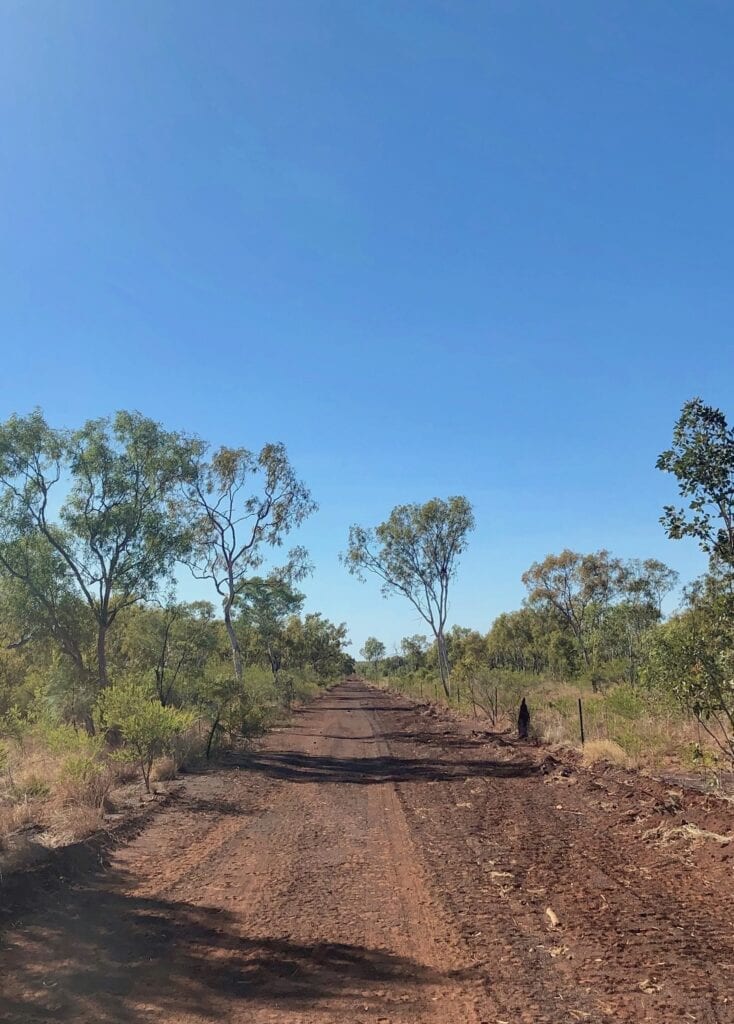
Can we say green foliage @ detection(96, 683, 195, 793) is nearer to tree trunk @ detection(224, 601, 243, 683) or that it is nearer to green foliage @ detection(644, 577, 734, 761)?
green foliage @ detection(644, 577, 734, 761)

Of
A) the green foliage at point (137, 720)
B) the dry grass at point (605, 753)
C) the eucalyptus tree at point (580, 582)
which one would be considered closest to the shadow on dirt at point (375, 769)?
the dry grass at point (605, 753)

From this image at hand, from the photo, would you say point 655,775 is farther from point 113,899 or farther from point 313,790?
point 113,899

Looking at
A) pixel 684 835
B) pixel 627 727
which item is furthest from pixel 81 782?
pixel 627 727

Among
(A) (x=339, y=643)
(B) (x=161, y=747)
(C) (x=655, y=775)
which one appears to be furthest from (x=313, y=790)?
(A) (x=339, y=643)

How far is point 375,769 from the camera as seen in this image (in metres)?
17.0

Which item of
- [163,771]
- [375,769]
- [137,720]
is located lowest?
[375,769]

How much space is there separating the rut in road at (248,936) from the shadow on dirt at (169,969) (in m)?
0.01

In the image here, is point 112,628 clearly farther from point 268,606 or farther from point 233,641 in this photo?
point 268,606

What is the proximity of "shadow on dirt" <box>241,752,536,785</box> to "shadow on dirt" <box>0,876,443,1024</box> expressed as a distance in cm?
925

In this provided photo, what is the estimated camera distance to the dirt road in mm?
4609

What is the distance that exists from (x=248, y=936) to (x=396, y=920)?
1.34 metres

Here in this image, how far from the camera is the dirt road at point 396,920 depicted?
461cm

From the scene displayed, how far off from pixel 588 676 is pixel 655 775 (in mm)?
19855

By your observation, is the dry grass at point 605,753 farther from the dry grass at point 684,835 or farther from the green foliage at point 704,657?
the green foliage at point 704,657
